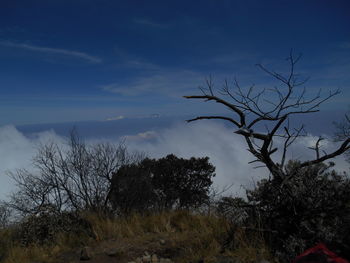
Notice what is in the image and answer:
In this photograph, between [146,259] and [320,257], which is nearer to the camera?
[320,257]

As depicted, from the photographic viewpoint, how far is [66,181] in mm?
7180

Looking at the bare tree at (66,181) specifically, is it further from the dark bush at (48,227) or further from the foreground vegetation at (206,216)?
the dark bush at (48,227)

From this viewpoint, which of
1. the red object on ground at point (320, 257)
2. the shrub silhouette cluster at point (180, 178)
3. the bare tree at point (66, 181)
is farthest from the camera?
the shrub silhouette cluster at point (180, 178)

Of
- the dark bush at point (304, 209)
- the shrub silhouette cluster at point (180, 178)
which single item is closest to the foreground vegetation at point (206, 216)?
the dark bush at point (304, 209)

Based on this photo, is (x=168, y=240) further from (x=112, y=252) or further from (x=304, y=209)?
(x=304, y=209)

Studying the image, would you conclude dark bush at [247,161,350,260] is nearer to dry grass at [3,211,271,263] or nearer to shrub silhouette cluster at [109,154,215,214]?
dry grass at [3,211,271,263]

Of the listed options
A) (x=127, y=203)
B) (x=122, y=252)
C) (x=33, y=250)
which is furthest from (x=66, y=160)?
(x=122, y=252)

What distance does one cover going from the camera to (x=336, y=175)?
3377mm

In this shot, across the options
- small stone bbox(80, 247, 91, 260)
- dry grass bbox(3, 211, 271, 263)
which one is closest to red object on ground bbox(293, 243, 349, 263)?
dry grass bbox(3, 211, 271, 263)

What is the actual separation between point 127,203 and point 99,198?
996mm

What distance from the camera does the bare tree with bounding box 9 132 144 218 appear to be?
Answer: 6973 mm

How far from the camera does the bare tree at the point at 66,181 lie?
22.9 ft

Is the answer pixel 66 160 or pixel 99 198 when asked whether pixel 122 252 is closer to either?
pixel 99 198

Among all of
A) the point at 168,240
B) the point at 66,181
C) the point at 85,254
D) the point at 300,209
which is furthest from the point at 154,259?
the point at 66,181
